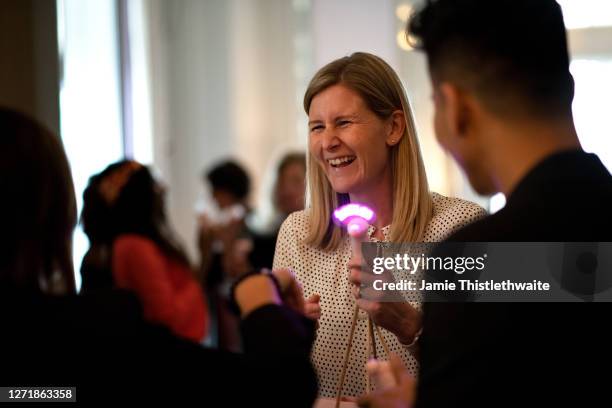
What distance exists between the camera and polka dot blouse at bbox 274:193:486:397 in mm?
1779

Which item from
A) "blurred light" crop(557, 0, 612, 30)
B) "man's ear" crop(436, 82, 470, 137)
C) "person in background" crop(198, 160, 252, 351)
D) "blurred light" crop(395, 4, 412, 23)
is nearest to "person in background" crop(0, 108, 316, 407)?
"man's ear" crop(436, 82, 470, 137)

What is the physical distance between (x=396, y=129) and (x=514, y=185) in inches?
34.1

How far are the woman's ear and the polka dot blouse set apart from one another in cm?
17

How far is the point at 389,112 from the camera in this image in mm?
1809

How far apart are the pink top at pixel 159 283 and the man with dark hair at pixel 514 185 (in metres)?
1.93

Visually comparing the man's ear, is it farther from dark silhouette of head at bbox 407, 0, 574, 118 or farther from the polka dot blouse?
the polka dot blouse

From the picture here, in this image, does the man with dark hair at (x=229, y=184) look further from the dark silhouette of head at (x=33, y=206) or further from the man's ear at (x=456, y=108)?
the man's ear at (x=456, y=108)

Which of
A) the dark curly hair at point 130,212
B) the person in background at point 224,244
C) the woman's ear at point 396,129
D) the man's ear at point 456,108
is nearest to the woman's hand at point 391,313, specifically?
the woman's ear at point 396,129

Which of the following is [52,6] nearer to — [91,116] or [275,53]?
[91,116]

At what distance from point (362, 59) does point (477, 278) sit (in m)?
0.93

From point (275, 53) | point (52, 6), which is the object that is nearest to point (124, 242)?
point (52, 6)

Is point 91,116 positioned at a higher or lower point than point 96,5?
lower

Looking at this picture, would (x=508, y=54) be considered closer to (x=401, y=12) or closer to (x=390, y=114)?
(x=390, y=114)

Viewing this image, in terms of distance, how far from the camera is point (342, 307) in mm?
1812
